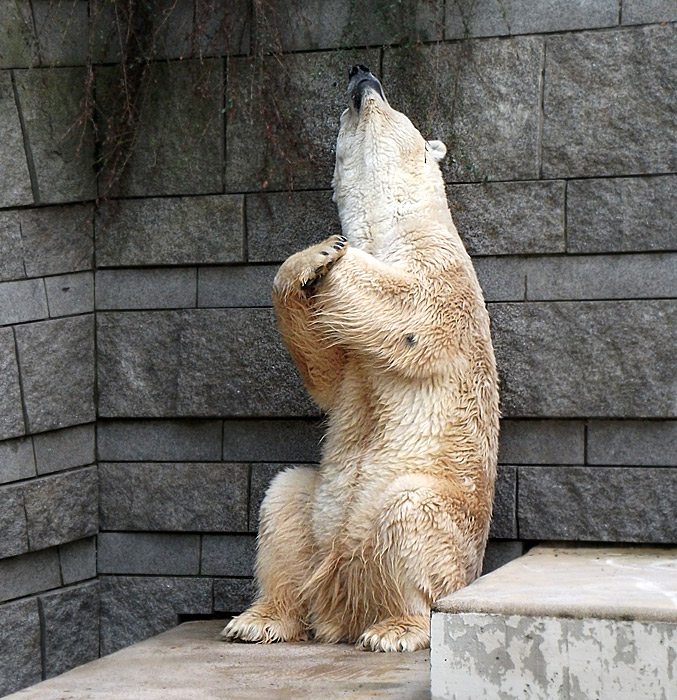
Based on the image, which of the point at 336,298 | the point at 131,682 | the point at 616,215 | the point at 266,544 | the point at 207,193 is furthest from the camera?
the point at 207,193

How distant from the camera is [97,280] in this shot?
5180 millimetres

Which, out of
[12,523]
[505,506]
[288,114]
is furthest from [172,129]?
[505,506]

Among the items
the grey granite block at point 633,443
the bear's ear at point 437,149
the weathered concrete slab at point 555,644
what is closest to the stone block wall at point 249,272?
the grey granite block at point 633,443

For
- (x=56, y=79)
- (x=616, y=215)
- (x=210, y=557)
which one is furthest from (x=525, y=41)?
(x=210, y=557)

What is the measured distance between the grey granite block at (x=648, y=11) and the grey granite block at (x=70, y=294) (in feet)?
8.69

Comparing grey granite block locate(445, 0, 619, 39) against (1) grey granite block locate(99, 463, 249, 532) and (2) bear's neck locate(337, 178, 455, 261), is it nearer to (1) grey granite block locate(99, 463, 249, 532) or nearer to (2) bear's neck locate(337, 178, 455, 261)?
(2) bear's neck locate(337, 178, 455, 261)

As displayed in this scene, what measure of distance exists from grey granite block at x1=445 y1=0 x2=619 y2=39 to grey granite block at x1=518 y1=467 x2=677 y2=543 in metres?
1.86

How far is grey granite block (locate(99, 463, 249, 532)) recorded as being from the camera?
504 centimetres

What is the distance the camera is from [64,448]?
498cm

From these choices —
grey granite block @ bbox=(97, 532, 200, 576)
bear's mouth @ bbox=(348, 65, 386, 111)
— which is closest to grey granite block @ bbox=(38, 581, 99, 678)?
grey granite block @ bbox=(97, 532, 200, 576)

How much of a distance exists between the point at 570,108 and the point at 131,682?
2.86m

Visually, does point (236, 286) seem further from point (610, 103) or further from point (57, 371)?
point (610, 103)

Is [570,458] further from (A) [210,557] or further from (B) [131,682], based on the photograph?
(B) [131,682]

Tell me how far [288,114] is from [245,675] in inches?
98.8
